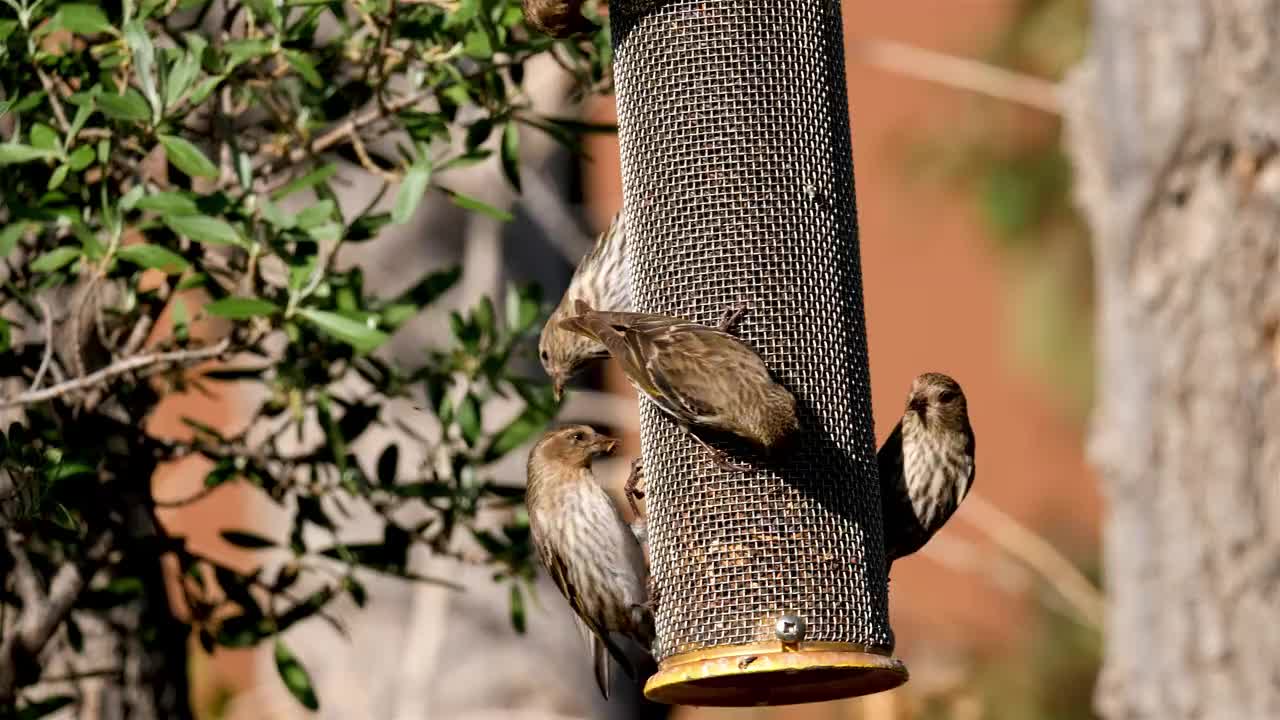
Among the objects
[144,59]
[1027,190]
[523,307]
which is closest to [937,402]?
[523,307]

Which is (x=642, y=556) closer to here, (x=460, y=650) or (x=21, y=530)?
(x=21, y=530)

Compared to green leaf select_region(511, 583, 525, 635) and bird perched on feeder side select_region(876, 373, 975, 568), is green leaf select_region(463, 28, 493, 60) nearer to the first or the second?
bird perched on feeder side select_region(876, 373, 975, 568)

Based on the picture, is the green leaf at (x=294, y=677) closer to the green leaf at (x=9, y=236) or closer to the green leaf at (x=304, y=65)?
the green leaf at (x=9, y=236)

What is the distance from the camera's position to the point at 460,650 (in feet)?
31.5

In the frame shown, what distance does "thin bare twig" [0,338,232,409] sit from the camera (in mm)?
5812

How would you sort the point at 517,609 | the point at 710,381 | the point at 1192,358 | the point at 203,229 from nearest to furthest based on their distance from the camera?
the point at 710,381 → the point at 203,229 → the point at 517,609 → the point at 1192,358

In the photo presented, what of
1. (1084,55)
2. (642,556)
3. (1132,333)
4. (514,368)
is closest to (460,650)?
(514,368)

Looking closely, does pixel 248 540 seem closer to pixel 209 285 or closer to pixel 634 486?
pixel 209 285

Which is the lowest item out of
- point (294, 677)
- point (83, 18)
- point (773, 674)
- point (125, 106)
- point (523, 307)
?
point (773, 674)

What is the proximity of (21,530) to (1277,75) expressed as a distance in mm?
4883

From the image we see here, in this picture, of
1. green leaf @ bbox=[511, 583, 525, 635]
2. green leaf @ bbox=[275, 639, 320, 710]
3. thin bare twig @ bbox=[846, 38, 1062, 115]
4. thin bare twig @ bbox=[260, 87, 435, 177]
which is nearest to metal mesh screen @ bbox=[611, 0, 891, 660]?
thin bare twig @ bbox=[260, 87, 435, 177]

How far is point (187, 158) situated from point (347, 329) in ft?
1.84

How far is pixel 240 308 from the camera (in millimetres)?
5785

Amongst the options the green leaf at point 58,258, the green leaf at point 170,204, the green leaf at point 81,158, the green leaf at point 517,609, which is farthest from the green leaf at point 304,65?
the green leaf at point 517,609
